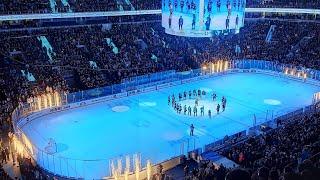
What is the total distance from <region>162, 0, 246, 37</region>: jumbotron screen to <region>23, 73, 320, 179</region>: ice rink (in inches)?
254

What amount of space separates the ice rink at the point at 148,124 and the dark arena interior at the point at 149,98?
0.30ft

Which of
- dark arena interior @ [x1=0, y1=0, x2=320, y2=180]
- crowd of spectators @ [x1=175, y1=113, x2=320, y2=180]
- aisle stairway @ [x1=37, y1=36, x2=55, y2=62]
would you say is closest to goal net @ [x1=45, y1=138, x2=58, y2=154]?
dark arena interior @ [x1=0, y1=0, x2=320, y2=180]

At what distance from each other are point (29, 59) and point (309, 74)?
29102 millimetres

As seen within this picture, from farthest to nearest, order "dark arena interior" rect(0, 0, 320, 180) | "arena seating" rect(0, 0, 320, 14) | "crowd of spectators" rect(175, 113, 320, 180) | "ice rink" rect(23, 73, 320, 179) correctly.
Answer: "arena seating" rect(0, 0, 320, 14) < "ice rink" rect(23, 73, 320, 179) < "dark arena interior" rect(0, 0, 320, 180) < "crowd of spectators" rect(175, 113, 320, 180)

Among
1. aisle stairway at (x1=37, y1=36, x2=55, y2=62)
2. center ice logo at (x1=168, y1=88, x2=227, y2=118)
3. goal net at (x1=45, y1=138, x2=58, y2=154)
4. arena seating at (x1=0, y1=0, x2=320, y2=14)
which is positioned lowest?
goal net at (x1=45, y1=138, x2=58, y2=154)

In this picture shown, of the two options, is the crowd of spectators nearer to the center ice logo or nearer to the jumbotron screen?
the center ice logo

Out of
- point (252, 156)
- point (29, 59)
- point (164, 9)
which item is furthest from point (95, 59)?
point (252, 156)

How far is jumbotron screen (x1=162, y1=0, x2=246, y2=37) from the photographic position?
31844 millimetres

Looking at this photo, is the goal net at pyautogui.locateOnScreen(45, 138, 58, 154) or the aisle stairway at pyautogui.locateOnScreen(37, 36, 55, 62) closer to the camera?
the goal net at pyautogui.locateOnScreen(45, 138, 58, 154)

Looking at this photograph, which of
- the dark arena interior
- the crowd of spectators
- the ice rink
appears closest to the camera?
the crowd of spectators

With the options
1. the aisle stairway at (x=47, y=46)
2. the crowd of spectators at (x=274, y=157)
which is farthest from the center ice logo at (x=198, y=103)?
the aisle stairway at (x=47, y=46)

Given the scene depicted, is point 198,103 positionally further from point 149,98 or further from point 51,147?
point 51,147

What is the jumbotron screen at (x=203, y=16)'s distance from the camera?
31844mm

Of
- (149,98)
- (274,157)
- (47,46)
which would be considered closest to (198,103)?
(149,98)
